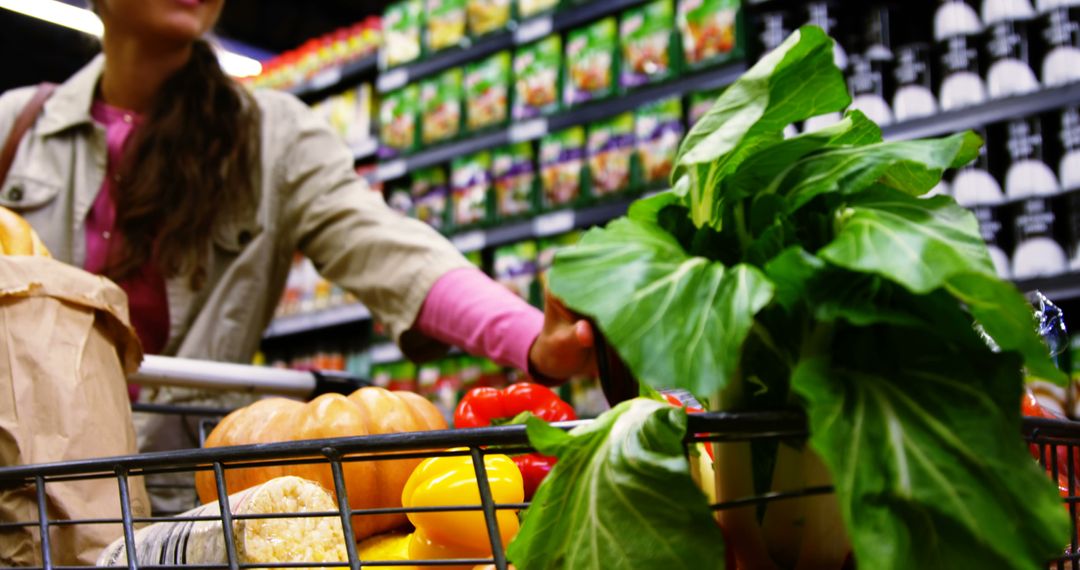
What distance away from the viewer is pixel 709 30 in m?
3.29

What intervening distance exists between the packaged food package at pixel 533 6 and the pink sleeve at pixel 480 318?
2.50m

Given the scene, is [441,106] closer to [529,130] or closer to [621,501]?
Answer: [529,130]

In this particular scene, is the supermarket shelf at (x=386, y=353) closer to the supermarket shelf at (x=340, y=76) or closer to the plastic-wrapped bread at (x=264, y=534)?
the supermarket shelf at (x=340, y=76)

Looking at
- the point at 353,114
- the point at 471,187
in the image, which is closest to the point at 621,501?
the point at 471,187

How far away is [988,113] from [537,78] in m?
1.65

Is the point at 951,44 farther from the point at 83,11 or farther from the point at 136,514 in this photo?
the point at 83,11

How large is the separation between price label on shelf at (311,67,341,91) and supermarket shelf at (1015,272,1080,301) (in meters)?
3.03

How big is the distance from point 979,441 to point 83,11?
663 cm

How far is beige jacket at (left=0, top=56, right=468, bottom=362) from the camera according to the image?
1614mm

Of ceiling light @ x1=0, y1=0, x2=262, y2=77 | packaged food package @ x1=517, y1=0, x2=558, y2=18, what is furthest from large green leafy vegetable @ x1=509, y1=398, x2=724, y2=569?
ceiling light @ x1=0, y1=0, x2=262, y2=77

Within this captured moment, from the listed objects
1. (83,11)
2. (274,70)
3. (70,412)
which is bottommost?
(70,412)

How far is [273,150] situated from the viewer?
171 cm

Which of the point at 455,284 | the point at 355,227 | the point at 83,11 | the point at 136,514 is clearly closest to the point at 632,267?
the point at 136,514

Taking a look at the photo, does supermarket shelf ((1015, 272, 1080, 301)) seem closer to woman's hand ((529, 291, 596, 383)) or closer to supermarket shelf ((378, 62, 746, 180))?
supermarket shelf ((378, 62, 746, 180))
